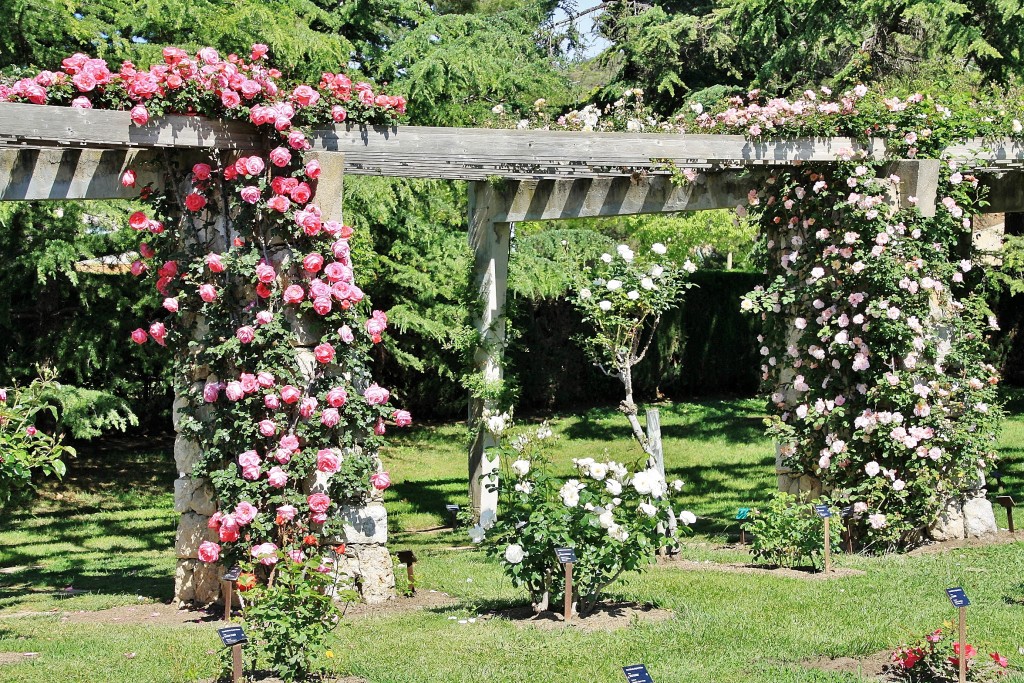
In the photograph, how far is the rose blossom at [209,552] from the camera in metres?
5.64

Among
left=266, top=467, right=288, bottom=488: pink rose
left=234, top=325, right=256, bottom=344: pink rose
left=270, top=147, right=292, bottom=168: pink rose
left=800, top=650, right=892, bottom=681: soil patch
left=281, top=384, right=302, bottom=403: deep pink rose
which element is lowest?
left=800, top=650, right=892, bottom=681: soil patch

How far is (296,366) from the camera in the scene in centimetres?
591

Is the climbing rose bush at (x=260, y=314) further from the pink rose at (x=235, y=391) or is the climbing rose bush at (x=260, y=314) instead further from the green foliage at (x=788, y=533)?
the green foliage at (x=788, y=533)

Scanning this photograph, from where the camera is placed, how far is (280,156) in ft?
19.0

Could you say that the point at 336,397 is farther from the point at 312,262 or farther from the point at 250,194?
the point at 250,194

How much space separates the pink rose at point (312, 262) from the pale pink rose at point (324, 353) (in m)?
0.41

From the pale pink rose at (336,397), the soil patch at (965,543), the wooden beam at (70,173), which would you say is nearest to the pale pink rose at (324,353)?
the pale pink rose at (336,397)

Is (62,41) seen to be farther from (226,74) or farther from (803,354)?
(803,354)

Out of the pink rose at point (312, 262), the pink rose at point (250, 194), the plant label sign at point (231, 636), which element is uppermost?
the pink rose at point (250, 194)

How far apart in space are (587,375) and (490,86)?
5012mm

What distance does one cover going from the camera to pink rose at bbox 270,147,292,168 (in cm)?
578

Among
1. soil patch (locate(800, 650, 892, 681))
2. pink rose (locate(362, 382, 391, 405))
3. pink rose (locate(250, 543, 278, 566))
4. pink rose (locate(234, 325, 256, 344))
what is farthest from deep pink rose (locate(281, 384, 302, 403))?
soil patch (locate(800, 650, 892, 681))

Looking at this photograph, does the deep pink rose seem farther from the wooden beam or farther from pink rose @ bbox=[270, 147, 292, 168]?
the wooden beam

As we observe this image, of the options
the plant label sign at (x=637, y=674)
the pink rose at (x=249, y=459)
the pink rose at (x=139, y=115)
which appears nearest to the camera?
the plant label sign at (x=637, y=674)
